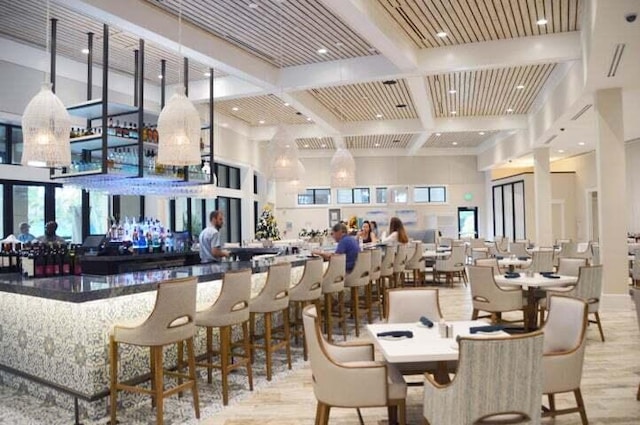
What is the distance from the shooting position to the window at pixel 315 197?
1941 cm

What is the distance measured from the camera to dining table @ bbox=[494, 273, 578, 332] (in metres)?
6.12

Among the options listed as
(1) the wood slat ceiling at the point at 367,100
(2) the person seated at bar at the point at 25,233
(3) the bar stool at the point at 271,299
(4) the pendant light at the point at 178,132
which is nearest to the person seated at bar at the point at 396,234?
(1) the wood slat ceiling at the point at 367,100

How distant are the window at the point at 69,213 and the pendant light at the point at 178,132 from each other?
15.0ft

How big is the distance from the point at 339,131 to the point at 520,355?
1223cm

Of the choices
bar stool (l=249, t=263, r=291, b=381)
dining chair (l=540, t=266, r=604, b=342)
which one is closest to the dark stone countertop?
bar stool (l=249, t=263, r=291, b=381)

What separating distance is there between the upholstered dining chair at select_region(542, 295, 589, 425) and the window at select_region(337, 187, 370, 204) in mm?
15685

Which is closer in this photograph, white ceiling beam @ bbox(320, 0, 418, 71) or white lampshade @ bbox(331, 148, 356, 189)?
white ceiling beam @ bbox(320, 0, 418, 71)

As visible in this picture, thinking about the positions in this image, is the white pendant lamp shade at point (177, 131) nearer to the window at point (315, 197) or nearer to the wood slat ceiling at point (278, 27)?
the wood slat ceiling at point (278, 27)

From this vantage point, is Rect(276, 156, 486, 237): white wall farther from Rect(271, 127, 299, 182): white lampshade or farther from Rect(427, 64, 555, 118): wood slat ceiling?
Rect(271, 127, 299, 182): white lampshade

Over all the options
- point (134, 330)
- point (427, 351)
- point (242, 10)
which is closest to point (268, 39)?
point (242, 10)

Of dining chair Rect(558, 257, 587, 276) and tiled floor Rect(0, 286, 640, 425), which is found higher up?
dining chair Rect(558, 257, 587, 276)

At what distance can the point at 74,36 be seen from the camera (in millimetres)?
7883

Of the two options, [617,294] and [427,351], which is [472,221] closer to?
[617,294]

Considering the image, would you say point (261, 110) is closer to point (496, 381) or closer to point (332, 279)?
point (332, 279)
